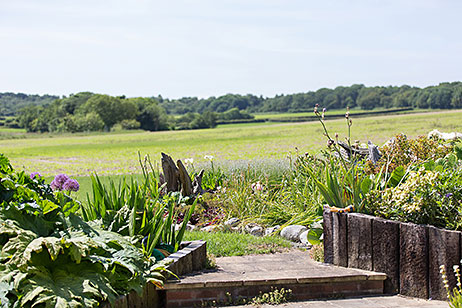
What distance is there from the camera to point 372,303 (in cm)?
482

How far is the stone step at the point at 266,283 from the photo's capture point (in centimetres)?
475

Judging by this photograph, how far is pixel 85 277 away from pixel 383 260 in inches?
110

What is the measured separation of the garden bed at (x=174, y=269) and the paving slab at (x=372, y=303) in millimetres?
896

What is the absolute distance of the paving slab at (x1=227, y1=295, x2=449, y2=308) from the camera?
15.5ft

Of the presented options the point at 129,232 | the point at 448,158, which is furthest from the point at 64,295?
the point at 448,158

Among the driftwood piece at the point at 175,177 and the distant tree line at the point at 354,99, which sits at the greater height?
the distant tree line at the point at 354,99

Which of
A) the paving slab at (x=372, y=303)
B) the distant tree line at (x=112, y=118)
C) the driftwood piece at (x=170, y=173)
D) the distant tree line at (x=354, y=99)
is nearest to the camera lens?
the paving slab at (x=372, y=303)

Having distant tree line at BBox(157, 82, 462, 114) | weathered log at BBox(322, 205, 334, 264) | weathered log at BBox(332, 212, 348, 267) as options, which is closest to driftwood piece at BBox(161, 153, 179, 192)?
weathered log at BBox(322, 205, 334, 264)

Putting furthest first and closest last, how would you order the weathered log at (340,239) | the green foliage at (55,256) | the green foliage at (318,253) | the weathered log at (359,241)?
the green foliage at (318,253), the weathered log at (340,239), the weathered log at (359,241), the green foliage at (55,256)

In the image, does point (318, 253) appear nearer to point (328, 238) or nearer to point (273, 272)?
point (328, 238)

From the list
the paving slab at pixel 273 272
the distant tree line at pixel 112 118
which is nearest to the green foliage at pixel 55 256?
the paving slab at pixel 273 272

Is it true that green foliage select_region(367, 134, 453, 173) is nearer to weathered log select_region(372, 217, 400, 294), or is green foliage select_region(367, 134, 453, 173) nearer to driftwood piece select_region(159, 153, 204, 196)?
weathered log select_region(372, 217, 400, 294)

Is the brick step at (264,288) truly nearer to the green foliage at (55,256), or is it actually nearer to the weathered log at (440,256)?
the green foliage at (55,256)

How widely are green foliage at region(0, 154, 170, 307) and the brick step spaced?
0.27 meters
